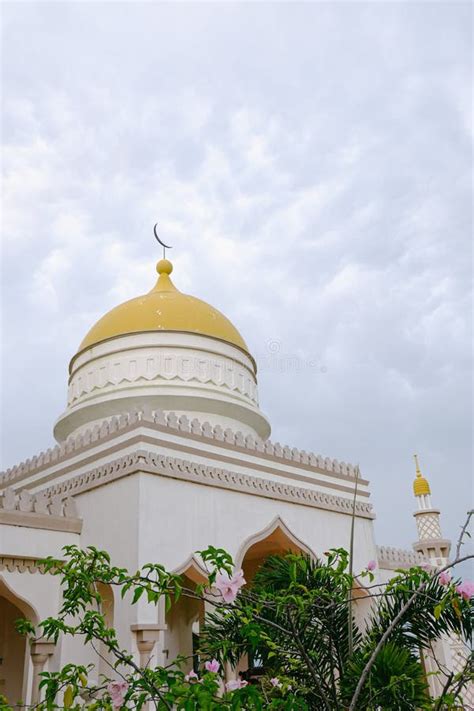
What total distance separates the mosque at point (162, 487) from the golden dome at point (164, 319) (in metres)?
0.03

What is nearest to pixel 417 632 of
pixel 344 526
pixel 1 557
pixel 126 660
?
pixel 126 660

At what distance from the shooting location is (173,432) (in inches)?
372

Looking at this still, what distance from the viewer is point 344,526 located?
11.2 metres

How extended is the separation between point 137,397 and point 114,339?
158cm

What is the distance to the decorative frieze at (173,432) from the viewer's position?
30.9 ft

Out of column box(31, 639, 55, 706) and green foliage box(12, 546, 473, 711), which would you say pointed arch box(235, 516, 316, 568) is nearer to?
column box(31, 639, 55, 706)

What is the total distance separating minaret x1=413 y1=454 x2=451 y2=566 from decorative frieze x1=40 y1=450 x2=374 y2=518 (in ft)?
13.9

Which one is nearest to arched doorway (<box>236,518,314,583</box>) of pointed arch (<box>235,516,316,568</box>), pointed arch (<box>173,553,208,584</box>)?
pointed arch (<box>235,516,316,568</box>)

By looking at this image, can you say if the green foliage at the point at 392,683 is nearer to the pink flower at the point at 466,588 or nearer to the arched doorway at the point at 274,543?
the pink flower at the point at 466,588

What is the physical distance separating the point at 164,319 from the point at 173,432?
3.77 metres

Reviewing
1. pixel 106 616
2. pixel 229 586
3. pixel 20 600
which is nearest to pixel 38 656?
pixel 20 600

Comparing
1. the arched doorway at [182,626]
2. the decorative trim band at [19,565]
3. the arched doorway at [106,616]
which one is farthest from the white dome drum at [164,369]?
the decorative trim band at [19,565]

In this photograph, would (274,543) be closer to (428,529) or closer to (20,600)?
(20,600)

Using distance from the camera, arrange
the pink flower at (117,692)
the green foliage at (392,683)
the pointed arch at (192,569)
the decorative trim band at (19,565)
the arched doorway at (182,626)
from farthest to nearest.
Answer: the arched doorway at (182,626) < the pointed arch at (192,569) < the decorative trim band at (19,565) < the green foliage at (392,683) < the pink flower at (117,692)
